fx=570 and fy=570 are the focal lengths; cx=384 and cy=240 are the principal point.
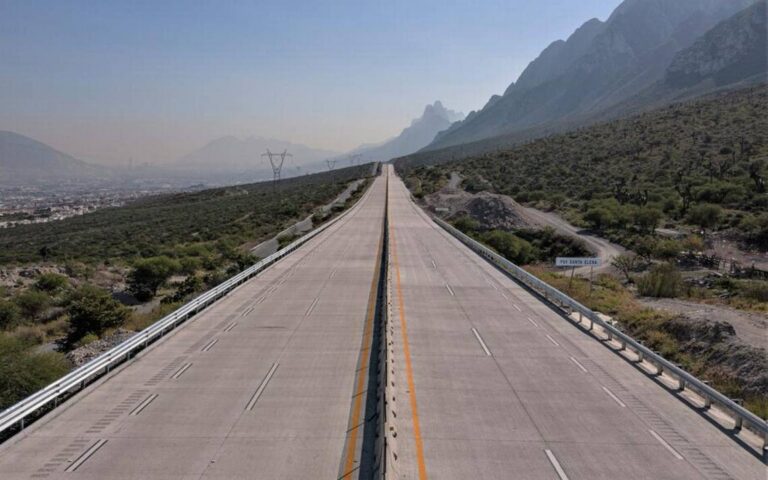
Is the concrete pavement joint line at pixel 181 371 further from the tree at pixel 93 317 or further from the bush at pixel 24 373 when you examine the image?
the tree at pixel 93 317

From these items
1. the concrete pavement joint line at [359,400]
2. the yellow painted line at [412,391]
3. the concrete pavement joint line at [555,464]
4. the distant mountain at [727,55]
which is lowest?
the concrete pavement joint line at [555,464]

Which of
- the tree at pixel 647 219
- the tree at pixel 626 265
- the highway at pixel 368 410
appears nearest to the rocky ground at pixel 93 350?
the highway at pixel 368 410

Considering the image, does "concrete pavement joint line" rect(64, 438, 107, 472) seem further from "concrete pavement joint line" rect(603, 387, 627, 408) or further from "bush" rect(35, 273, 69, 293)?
"bush" rect(35, 273, 69, 293)

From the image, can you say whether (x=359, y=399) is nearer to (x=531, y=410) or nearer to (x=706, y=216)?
(x=531, y=410)

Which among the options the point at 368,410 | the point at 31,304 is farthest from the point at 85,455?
the point at 31,304

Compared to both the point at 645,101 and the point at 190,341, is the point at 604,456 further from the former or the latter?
the point at 645,101

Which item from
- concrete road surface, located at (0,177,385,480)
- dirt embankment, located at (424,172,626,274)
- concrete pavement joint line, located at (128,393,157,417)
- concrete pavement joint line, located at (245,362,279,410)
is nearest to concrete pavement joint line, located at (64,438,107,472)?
concrete road surface, located at (0,177,385,480)

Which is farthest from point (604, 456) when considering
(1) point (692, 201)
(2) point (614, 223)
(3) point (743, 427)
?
(1) point (692, 201)
